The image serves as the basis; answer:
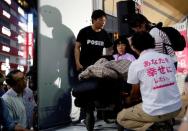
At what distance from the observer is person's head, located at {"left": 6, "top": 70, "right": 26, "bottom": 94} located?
3.29 m

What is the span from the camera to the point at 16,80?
331 cm

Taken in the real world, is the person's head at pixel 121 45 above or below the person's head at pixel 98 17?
below

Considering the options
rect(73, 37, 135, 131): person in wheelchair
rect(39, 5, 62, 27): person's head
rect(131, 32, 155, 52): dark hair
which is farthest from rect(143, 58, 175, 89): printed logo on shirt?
rect(39, 5, 62, 27): person's head

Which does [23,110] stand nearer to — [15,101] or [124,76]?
[15,101]

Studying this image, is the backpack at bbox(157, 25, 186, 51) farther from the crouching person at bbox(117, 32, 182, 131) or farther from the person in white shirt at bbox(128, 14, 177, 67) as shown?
the crouching person at bbox(117, 32, 182, 131)

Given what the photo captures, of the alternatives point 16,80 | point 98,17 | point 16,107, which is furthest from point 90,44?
point 16,107

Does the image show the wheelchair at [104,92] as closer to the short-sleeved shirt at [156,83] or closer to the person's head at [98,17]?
the short-sleeved shirt at [156,83]

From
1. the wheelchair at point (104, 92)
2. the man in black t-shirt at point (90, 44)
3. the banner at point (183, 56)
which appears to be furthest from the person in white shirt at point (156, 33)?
the banner at point (183, 56)

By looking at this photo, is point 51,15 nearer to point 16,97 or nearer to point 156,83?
point 16,97

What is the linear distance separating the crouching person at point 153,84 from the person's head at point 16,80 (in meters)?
0.98

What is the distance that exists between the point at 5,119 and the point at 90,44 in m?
1.83

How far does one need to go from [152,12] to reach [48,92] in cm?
595

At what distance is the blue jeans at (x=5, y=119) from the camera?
2768 millimetres

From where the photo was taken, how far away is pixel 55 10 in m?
4.64
